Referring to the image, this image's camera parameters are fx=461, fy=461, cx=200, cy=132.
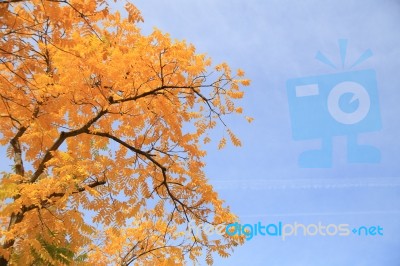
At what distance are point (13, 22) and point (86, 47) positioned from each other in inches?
70.3

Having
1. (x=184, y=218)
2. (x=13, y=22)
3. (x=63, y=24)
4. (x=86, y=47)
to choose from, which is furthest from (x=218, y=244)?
(x=13, y=22)

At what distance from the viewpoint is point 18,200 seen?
4.45 m

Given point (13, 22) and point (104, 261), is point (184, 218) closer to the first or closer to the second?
point (13, 22)

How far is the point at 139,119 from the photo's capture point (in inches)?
201

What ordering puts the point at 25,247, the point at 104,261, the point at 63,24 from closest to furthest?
1. the point at 63,24
2. the point at 25,247
3. the point at 104,261

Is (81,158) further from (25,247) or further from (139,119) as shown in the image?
(25,247)

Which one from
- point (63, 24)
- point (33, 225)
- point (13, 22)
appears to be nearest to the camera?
point (13, 22)

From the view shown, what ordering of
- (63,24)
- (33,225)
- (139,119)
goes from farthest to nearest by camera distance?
(139,119)
(33,225)
(63,24)

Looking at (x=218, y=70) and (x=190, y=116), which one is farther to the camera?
(x=190, y=116)

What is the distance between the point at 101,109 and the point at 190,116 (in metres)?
1.07

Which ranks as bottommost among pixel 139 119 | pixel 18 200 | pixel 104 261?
pixel 104 261

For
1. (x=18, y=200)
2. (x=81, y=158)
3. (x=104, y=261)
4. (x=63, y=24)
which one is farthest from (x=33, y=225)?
(x=104, y=261)

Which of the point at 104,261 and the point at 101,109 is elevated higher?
the point at 101,109

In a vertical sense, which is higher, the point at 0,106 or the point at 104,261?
the point at 0,106
